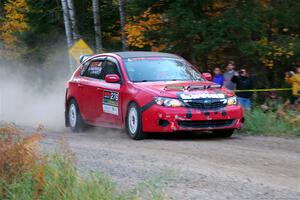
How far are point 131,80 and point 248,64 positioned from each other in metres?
10.0

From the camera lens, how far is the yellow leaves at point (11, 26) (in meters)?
37.0

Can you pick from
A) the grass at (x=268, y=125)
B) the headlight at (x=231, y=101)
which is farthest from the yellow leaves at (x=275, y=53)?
the headlight at (x=231, y=101)

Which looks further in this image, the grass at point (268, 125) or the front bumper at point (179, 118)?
the grass at point (268, 125)

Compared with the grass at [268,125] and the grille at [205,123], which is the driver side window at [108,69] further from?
the grass at [268,125]

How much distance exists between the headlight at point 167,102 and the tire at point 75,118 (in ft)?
10.8

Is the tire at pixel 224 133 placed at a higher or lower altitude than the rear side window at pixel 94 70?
lower

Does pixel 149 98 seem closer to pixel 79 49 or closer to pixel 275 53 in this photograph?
pixel 275 53

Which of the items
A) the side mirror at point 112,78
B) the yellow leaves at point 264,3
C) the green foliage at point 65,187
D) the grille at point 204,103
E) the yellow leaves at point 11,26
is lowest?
the yellow leaves at point 11,26

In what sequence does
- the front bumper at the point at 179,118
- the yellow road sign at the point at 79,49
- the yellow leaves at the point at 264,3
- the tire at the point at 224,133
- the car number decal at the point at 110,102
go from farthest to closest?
the yellow road sign at the point at 79,49 → the yellow leaves at the point at 264,3 → the car number decal at the point at 110,102 → the tire at the point at 224,133 → the front bumper at the point at 179,118

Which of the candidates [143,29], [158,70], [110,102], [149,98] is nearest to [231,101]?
[149,98]

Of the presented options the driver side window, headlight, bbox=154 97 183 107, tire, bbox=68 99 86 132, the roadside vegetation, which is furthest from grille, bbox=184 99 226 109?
the roadside vegetation

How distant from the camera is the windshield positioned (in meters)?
13.4

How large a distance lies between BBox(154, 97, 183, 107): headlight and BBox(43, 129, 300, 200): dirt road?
665 millimetres

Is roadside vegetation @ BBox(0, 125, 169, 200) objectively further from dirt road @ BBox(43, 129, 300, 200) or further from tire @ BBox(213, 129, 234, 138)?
tire @ BBox(213, 129, 234, 138)
